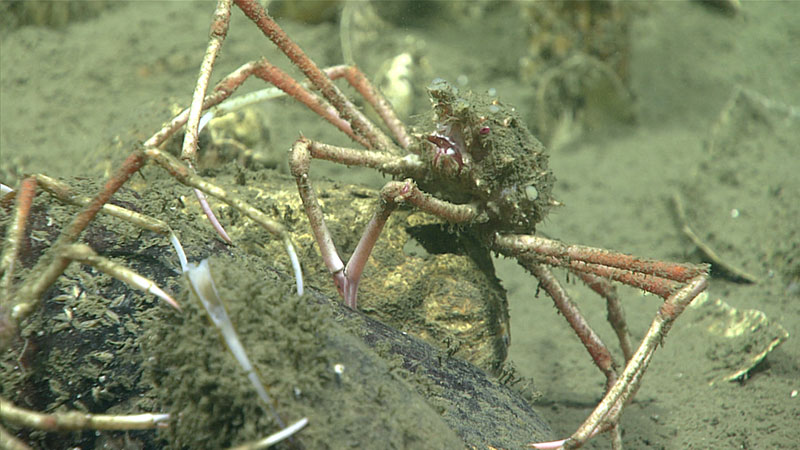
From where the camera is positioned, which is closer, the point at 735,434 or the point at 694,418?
the point at 735,434

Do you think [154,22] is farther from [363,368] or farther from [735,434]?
[735,434]

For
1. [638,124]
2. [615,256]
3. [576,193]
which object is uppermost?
[638,124]

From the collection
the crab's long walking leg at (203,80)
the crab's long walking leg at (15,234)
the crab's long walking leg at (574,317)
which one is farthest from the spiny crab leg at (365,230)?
the crab's long walking leg at (15,234)

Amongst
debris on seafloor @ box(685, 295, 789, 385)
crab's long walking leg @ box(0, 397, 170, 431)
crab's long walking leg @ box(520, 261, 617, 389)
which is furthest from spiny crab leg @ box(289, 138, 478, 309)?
debris on seafloor @ box(685, 295, 789, 385)

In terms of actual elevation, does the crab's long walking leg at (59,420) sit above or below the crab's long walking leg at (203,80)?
below

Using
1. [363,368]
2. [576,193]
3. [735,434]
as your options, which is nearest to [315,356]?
[363,368]

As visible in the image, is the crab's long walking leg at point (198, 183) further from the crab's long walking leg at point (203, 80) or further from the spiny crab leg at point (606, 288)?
the spiny crab leg at point (606, 288)

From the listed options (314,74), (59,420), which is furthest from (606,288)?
(59,420)
